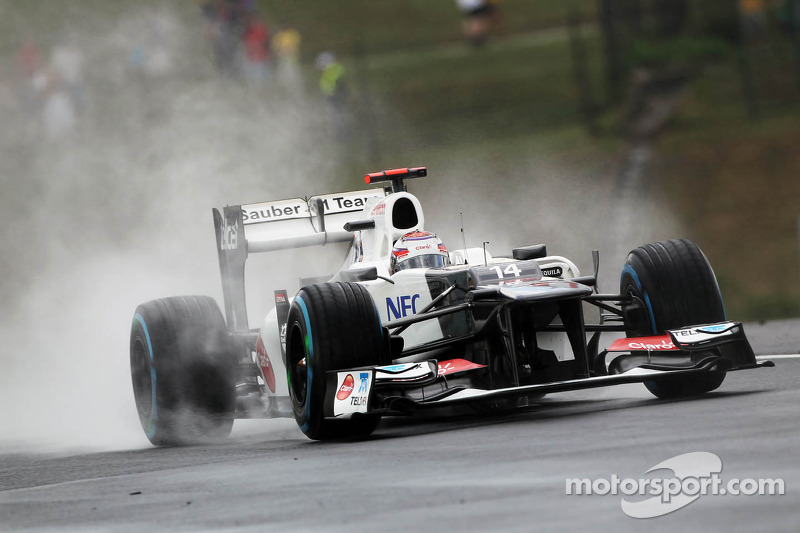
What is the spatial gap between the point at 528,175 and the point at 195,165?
6644 mm

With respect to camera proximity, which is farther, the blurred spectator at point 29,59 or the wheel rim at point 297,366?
the blurred spectator at point 29,59

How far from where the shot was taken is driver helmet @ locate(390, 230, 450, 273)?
12.1 meters

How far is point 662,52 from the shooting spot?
108 ft

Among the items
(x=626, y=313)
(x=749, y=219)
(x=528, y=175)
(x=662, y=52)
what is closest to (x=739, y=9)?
(x=662, y=52)

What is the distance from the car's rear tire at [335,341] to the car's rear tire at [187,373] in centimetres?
203

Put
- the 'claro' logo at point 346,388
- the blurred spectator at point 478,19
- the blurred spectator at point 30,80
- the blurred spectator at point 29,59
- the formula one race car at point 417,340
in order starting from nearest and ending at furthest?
1. the 'claro' logo at point 346,388
2. the formula one race car at point 417,340
3. the blurred spectator at point 30,80
4. the blurred spectator at point 29,59
5. the blurred spectator at point 478,19

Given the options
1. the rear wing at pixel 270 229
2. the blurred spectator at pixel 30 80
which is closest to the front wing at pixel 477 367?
the rear wing at pixel 270 229

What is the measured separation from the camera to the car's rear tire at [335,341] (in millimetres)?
10484

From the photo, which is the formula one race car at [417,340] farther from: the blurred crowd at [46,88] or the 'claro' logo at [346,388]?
the blurred crowd at [46,88]

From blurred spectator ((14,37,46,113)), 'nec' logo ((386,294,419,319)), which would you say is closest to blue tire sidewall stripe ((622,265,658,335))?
'nec' logo ((386,294,419,319))

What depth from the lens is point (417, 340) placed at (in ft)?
38.4

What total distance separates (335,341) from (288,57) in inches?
967

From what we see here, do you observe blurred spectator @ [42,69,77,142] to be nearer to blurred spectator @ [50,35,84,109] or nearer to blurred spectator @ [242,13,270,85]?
blurred spectator @ [50,35,84,109]

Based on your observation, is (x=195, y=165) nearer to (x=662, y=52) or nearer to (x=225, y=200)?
(x=225, y=200)
